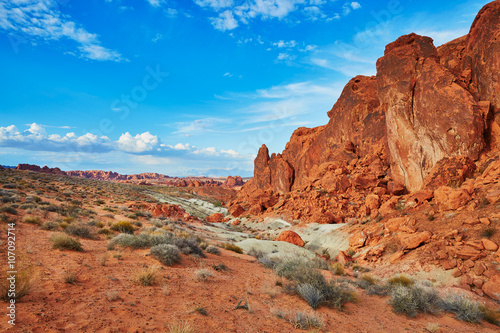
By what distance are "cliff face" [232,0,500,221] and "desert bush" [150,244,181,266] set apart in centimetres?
1852

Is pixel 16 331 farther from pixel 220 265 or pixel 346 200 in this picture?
pixel 346 200

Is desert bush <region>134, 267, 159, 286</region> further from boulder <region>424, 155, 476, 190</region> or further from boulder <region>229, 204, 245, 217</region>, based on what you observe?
boulder <region>229, 204, 245, 217</region>

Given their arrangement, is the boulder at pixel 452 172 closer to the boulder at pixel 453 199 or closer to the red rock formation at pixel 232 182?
the boulder at pixel 453 199

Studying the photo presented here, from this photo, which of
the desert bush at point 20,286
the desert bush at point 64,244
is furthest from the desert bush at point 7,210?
the desert bush at point 20,286

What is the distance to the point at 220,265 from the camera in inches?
369

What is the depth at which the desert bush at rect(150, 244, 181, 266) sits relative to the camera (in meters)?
8.36

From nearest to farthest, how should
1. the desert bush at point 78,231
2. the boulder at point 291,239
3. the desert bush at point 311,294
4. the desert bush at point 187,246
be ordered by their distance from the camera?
the desert bush at point 311,294
the desert bush at point 187,246
the desert bush at point 78,231
the boulder at point 291,239

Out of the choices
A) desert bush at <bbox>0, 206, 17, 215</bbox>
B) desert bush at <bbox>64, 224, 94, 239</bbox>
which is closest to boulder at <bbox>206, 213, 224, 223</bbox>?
desert bush at <bbox>0, 206, 17, 215</bbox>

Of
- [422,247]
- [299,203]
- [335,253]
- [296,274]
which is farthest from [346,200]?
[296,274]

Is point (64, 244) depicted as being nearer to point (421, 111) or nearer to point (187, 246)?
point (187, 246)

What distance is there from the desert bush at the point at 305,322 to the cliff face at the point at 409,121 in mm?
16803

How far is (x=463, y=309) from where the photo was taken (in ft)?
22.4

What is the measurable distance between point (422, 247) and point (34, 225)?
19.2 meters

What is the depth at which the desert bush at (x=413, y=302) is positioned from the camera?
6811mm
